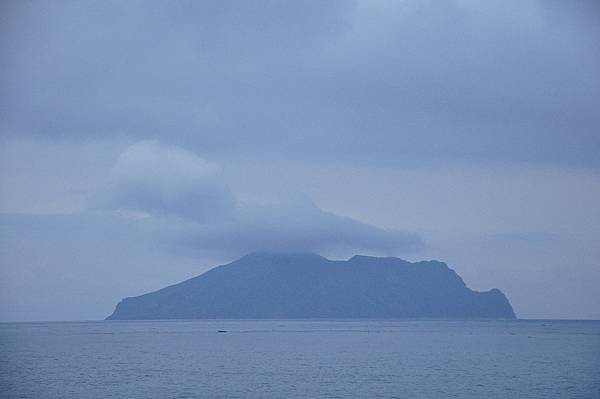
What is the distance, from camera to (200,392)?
68.7m

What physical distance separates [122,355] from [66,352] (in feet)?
51.4

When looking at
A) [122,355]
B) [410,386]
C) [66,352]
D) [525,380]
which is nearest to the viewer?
[410,386]

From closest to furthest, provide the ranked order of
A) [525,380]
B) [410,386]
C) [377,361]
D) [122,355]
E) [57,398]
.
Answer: [57,398]
[410,386]
[525,380]
[377,361]
[122,355]

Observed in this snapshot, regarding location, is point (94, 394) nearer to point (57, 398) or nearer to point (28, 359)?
point (57, 398)

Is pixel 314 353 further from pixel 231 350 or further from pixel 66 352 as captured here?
pixel 66 352

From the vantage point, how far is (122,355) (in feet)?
388

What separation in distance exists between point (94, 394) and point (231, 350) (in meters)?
64.8

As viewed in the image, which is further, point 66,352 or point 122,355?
point 66,352

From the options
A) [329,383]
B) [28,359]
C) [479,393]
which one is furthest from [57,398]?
[28,359]

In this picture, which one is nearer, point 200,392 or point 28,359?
point 200,392

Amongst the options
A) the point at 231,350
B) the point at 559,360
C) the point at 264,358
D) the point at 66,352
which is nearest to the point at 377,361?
the point at 264,358

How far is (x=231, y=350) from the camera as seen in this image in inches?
5182

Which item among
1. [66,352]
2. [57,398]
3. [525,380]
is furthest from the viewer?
[66,352]

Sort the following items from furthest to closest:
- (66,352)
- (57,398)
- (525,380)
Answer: (66,352)
(525,380)
(57,398)
